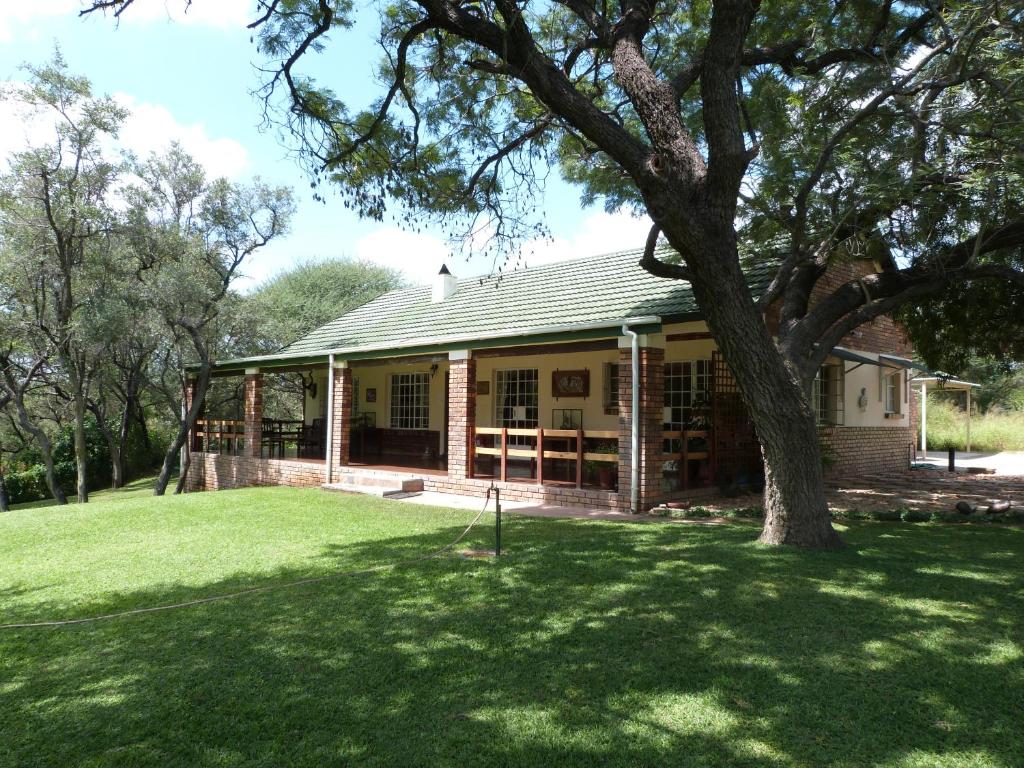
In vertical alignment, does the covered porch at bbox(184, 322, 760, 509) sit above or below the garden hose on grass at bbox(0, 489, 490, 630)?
above

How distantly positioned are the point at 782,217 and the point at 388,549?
19.5ft

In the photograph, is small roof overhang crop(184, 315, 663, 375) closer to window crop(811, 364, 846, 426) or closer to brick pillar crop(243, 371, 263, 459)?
brick pillar crop(243, 371, 263, 459)

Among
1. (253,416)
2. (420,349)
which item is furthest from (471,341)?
(253,416)

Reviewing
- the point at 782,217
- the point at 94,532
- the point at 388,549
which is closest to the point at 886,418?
the point at 782,217

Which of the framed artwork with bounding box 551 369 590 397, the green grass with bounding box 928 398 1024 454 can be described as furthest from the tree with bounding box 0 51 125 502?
the green grass with bounding box 928 398 1024 454

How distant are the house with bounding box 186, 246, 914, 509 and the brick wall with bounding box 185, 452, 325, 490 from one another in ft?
0.18

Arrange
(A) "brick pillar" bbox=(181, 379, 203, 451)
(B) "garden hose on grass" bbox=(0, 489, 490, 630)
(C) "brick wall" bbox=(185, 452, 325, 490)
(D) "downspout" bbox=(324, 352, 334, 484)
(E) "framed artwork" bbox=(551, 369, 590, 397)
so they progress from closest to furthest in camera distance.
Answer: (B) "garden hose on grass" bbox=(0, 489, 490, 630) → (E) "framed artwork" bbox=(551, 369, 590, 397) → (D) "downspout" bbox=(324, 352, 334, 484) → (C) "brick wall" bbox=(185, 452, 325, 490) → (A) "brick pillar" bbox=(181, 379, 203, 451)

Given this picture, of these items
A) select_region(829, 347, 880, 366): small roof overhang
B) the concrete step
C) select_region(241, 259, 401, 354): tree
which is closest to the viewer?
the concrete step

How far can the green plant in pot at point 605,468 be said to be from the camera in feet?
35.4

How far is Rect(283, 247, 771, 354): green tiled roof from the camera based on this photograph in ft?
36.7

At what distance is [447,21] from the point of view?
6.65 m

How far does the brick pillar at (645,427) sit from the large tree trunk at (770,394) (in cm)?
286

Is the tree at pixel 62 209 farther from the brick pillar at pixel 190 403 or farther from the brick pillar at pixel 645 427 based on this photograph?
the brick pillar at pixel 645 427

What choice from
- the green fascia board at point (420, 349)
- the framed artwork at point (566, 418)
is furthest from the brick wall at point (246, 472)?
the framed artwork at point (566, 418)
